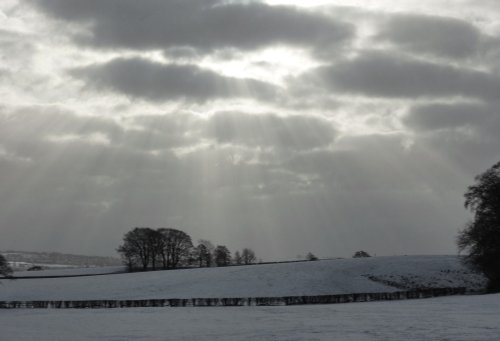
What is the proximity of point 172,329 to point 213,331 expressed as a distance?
2.94 metres

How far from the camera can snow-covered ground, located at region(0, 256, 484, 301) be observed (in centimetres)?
7375

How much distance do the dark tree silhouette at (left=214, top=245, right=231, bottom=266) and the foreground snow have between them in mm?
125004

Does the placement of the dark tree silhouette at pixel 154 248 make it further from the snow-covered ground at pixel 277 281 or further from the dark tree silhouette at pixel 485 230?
the dark tree silhouette at pixel 485 230

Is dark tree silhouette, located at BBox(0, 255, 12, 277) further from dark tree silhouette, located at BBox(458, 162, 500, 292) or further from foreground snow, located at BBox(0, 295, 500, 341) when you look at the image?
dark tree silhouette, located at BBox(458, 162, 500, 292)

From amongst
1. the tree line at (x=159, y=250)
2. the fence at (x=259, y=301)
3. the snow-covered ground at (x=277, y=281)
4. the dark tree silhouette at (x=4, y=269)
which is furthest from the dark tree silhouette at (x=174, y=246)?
the fence at (x=259, y=301)

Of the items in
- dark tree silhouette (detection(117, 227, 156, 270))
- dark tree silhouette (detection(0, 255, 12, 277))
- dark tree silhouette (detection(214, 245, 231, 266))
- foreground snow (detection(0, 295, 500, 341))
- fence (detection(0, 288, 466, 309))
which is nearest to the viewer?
foreground snow (detection(0, 295, 500, 341))

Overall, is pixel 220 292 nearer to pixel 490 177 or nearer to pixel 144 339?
pixel 490 177

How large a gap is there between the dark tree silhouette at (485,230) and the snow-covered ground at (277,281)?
7665 millimetres

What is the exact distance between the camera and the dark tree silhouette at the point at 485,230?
222 ft

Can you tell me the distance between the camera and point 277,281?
77.9m

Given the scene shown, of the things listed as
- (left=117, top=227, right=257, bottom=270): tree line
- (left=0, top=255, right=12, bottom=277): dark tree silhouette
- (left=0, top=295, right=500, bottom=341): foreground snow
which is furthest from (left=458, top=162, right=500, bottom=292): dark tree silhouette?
(left=117, top=227, right=257, bottom=270): tree line

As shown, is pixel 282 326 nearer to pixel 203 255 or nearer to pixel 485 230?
pixel 485 230

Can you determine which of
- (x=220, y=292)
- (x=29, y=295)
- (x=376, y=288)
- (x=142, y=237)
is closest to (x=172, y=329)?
(x=220, y=292)

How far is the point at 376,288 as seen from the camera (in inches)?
2936
